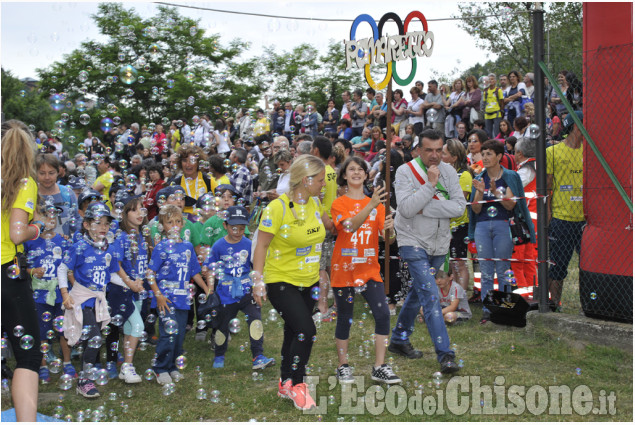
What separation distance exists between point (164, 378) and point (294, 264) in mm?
1681

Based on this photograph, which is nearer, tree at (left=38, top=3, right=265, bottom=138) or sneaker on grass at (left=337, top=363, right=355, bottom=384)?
sneaker on grass at (left=337, top=363, right=355, bottom=384)

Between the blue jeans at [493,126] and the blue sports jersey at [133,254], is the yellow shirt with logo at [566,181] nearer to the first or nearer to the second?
the blue sports jersey at [133,254]

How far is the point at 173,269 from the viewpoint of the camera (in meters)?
5.80

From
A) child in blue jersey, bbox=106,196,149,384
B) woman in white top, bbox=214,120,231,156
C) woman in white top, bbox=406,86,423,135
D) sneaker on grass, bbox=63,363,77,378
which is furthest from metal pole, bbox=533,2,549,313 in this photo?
woman in white top, bbox=214,120,231,156

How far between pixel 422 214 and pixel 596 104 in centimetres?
196

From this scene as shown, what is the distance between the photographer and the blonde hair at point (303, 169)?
4.80 m

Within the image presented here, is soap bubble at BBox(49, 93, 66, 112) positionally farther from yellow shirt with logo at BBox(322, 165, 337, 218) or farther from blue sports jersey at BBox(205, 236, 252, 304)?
yellow shirt with logo at BBox(322, 165, 337, 218)

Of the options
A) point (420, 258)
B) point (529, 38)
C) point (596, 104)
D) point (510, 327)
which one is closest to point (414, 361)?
point (420, 258)

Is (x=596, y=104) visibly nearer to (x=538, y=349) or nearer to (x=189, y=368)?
(x=538, y=349)

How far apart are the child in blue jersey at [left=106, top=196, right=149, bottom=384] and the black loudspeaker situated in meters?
3.44

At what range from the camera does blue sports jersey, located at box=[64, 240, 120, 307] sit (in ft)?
18.2

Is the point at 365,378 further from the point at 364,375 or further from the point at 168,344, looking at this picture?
the point at 168,344

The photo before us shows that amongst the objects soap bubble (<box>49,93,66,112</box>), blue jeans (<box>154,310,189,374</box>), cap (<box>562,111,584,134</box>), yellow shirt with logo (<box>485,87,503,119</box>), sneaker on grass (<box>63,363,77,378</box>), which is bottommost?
sneaker on grass (<box>63,363,77,378</box>)

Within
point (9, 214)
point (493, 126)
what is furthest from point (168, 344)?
point (493, 126)
